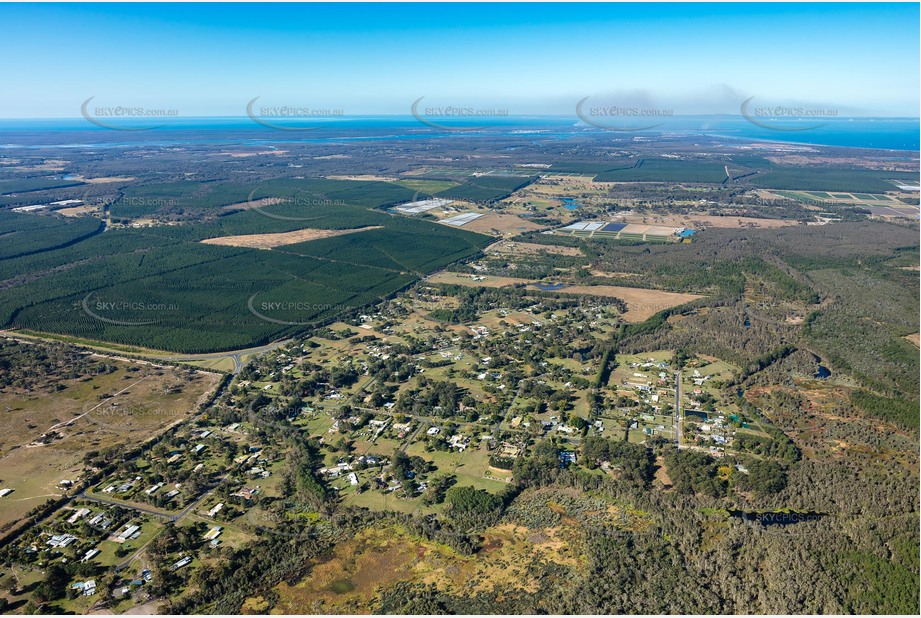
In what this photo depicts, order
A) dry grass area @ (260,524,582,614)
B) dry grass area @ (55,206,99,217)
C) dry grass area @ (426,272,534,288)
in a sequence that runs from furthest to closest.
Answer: dry grass area @ (55,206,99,217)
dry grass area @ (426,272,534,288)
dry grass area @ (260,524,582,614)

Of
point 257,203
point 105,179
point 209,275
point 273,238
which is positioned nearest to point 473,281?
point 209,275

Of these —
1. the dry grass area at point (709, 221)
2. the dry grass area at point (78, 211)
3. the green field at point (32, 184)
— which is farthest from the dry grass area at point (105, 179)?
the dry grass area at point (709, 221)

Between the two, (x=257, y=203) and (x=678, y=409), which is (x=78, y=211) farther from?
(x=678, y=409)

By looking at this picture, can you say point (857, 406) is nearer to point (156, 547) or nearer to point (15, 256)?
point (156, 547)

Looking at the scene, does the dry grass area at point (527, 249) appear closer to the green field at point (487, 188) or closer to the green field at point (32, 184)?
the green field at point (487, 188)

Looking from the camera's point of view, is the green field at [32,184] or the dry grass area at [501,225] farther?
→ the green field at [32,184]

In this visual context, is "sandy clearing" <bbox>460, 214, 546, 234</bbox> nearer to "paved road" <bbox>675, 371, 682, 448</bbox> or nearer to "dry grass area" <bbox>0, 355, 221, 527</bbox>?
"paved road" <bbox>675, 371, 682, 448</bbox>

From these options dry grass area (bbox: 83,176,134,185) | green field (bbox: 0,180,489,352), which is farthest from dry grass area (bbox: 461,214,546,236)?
dry grass area (bbox: 83,176,134,185)

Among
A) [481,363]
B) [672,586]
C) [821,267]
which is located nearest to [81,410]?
[481,363]
